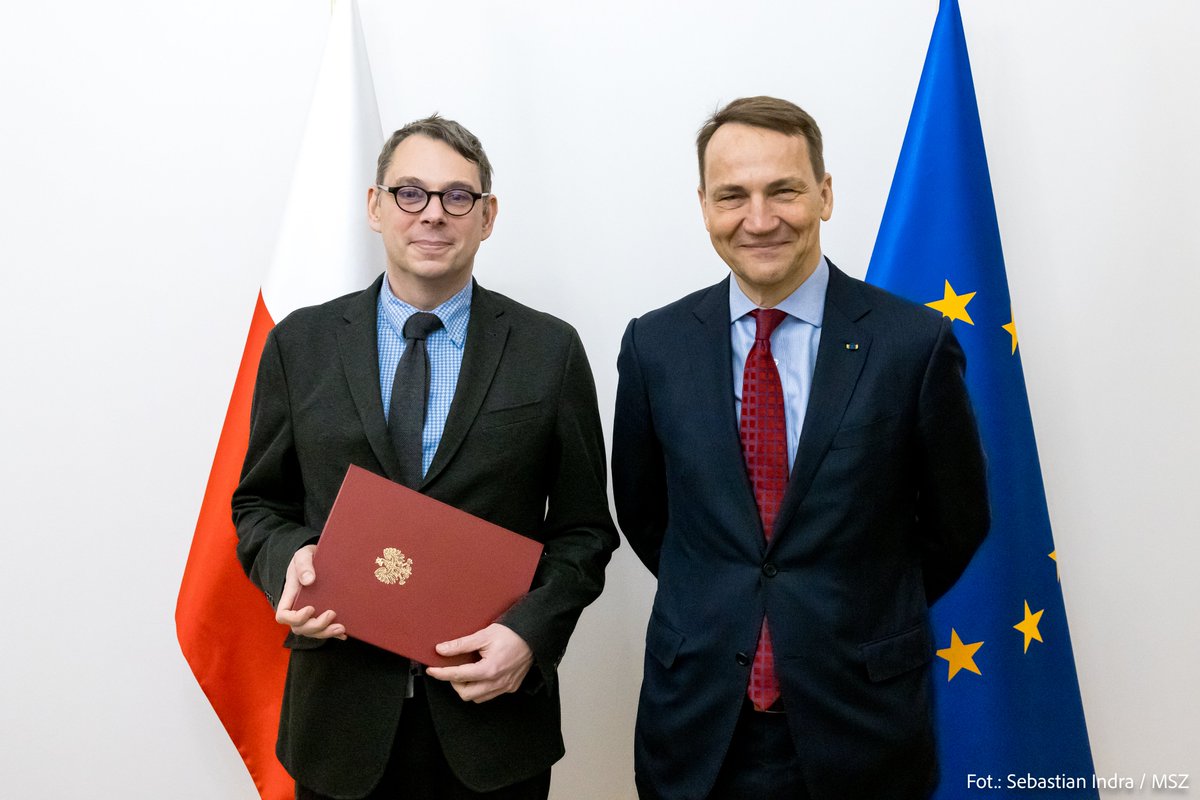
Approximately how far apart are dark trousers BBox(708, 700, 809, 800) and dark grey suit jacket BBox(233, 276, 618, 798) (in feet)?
1.16

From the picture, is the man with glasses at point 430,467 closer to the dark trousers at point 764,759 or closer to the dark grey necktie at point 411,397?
the dark grey necktie at point 411,397

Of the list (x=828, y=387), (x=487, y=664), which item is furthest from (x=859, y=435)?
(x=487, y=664)

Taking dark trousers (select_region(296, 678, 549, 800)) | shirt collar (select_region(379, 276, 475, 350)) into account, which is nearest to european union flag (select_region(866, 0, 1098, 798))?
shirt collar (select_region(379, 276, 475, 350))

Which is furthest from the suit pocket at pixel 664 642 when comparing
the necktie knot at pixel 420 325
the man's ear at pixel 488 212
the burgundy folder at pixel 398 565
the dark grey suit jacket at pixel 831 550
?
the man's ear at pixel 488 212

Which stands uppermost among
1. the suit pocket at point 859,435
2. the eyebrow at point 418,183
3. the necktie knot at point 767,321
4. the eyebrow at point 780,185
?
the eyebrow at point 418,183

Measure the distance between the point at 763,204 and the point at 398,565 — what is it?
0.90 m

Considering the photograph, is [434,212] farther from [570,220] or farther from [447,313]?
[570,220]

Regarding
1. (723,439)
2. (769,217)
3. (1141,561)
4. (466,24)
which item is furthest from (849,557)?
(466,24)

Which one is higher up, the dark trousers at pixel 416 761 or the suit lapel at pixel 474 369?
the suit lapel at pixel 474 369

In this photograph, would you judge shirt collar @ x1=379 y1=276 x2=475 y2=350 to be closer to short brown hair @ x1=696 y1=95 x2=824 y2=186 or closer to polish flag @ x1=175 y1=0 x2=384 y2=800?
short brown hair @ x1=696 y1=95 x2=824 y2=186

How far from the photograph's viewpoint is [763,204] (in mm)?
1790

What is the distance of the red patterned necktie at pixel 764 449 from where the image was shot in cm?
178

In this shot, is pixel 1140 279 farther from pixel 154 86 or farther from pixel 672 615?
pixel 154 86

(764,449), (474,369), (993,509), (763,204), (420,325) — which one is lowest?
(993,509)
